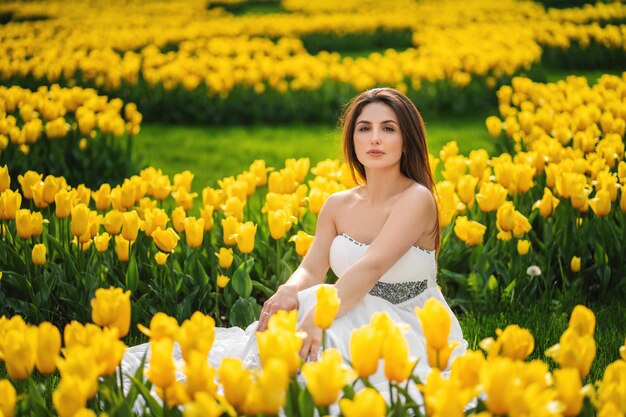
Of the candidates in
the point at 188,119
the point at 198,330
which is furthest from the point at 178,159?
the point at 198,330

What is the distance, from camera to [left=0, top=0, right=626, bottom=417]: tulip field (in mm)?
1844

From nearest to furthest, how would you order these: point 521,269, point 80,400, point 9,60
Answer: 1. point 80,400
2. point 521,269
3. point 9,60

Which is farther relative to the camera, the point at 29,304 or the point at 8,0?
the point at 8,0

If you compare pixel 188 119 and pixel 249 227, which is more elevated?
pixel 249 227

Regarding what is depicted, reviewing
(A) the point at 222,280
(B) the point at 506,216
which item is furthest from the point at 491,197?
(A) the point at 222,280

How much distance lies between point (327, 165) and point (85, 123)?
88.4 inches

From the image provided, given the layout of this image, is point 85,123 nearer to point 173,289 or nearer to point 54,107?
point 54,107

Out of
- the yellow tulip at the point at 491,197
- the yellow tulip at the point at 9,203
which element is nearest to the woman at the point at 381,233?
the yellow tulip at the point at 491,197

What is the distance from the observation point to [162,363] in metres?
1.87

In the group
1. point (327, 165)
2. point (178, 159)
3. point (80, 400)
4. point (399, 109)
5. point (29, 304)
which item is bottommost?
point (178, 159)

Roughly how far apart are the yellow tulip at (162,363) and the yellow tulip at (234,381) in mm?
146

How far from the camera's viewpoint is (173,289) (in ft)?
12.6

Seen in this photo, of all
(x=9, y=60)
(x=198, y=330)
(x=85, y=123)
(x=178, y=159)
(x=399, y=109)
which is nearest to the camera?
(x=198, y=330)

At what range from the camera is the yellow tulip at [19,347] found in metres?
1.96
